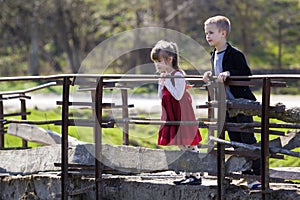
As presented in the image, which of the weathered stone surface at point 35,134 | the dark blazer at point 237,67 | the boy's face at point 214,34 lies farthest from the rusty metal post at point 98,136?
the weathered stone surface at point 35,134

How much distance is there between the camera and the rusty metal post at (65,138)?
8.70 meters

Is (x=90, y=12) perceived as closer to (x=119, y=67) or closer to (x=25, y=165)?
(x=119, y=67)

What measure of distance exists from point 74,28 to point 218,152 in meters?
31.7

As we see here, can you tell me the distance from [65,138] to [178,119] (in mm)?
1340

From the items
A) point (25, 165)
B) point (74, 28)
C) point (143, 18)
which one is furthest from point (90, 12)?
point (25, 165)

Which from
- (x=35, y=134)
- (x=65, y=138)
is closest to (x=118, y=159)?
(x=65, y=138)

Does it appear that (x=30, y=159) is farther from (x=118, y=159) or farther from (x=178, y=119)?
(x=178, y=119)

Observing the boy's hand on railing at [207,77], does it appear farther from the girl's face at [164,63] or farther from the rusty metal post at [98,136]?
the rusty metal post at [98,136]

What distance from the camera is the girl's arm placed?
26.9 feet

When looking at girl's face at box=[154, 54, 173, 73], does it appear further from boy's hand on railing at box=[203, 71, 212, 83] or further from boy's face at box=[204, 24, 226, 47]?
boy's hand on railing at box=[203, 71, 212, 83]

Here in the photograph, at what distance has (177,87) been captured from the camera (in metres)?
8.19

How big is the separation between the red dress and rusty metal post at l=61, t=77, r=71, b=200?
1.10 metres

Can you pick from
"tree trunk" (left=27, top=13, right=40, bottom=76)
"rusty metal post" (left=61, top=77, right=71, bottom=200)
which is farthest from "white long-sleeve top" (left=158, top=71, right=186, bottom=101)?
"tree trunk" (left=27, top=13, right=40, bottom=76)

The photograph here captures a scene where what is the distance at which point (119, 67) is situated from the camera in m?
34.5
